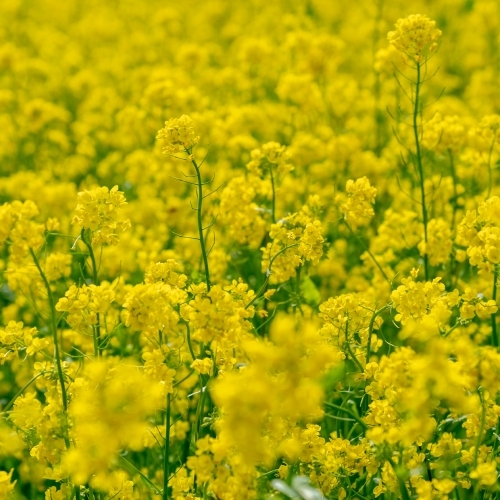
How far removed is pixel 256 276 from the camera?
13.1 ft

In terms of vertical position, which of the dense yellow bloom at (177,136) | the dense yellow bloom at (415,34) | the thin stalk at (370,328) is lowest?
the thin stalk at (370,328)

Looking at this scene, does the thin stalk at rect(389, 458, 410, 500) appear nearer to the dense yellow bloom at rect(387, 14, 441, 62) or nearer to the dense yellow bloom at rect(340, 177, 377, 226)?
the dense yellow bloom at rect(340, 177, 377, 226)

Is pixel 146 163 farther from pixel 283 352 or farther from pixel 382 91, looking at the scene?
pixel 283 352

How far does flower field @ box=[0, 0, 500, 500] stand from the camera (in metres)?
1.92

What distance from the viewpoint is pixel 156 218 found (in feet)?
15.2

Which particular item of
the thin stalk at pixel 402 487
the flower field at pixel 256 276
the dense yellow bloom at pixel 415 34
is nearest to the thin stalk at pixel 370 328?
the flower field at pixel 256 276

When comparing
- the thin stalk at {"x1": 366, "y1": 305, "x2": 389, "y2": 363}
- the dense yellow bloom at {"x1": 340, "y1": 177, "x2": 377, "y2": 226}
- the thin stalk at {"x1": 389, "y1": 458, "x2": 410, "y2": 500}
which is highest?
the dense yellow bloom at {"x1": 340, "y1": 177, "x2": 377, "y2": 226}

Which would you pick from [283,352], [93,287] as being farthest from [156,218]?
[283,352]

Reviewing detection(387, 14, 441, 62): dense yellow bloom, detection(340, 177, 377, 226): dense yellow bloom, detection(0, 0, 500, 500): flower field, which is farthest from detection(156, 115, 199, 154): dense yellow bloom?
detection(387, 14, 441, 62): dense yellow bloom

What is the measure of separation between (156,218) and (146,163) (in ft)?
1.41

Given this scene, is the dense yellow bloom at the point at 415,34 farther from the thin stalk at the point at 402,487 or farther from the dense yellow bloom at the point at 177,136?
the thin stalk at the point at 402,487

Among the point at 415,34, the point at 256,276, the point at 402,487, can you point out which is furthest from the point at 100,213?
the point at 256,276

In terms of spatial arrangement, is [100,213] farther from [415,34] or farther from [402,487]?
[415,34]

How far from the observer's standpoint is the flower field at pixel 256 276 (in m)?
1.92
